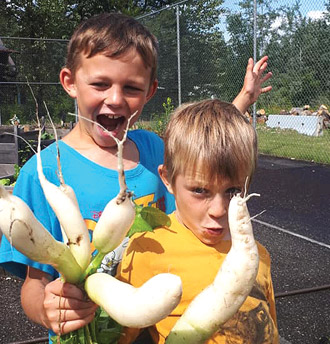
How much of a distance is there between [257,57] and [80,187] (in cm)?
785

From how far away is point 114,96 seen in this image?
1396mm

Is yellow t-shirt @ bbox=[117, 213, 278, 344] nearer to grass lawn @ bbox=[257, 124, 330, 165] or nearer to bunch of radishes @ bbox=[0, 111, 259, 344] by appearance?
bunch of radishes @ bbox=[0, 111, 259, 344]

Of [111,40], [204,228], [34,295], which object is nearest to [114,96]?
[111,40]

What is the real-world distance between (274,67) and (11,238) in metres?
8.83

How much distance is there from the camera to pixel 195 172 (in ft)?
3.69

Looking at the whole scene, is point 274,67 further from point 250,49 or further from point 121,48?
point 121,48

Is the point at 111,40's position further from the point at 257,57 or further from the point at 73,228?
the point at 257,57

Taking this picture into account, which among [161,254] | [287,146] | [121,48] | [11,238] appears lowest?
[287,146]

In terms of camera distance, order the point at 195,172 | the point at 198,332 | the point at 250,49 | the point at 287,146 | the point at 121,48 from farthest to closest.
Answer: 1. the point at 287,146
2. the point at 250,49
3. the point at 121,48
4. the point at 195,172
5. the point at 198,332

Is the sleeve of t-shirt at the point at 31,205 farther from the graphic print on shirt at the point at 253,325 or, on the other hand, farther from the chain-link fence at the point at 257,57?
the chain-link fence at the point at 257,57

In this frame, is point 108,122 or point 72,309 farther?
point 108,122

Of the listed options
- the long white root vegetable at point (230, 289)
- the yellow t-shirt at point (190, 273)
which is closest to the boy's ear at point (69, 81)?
the yellow t-shirt at point (190, 273)

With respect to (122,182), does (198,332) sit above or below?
below

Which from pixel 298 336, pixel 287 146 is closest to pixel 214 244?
pixel 298 336
